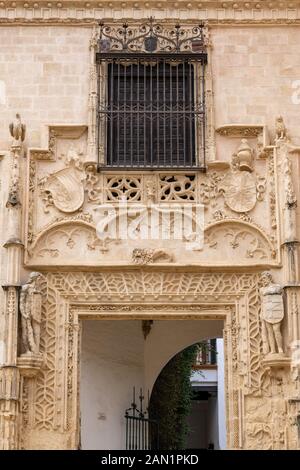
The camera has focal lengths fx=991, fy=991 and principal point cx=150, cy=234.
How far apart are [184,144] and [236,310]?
2.38 meters

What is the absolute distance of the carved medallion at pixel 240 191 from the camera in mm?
13016

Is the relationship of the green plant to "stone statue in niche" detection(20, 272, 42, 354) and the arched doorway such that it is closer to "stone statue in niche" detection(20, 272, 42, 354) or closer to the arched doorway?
the arched doorway

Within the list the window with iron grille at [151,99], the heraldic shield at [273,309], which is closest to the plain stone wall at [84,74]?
the window with iron grille at [151,99]

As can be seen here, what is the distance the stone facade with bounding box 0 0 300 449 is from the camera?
12289mm

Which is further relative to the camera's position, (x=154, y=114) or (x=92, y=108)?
(x=154, y=114)

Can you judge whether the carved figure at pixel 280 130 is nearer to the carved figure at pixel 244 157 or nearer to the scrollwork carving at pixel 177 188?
the carved figure at pixel 244 157

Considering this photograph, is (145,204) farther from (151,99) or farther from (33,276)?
(33,276)

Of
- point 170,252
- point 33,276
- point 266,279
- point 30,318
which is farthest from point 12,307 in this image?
point 266,279

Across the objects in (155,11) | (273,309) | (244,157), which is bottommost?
(273,309)

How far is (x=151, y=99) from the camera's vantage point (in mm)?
13539

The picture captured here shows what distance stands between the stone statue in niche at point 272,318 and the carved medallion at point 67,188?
2.73 meters

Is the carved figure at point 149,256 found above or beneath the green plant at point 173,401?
above

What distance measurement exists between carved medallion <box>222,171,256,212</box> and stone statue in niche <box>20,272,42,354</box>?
9.27 ft

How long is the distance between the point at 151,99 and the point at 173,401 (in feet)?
27.9
